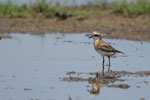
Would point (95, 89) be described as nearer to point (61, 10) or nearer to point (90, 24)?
point (90, 24)

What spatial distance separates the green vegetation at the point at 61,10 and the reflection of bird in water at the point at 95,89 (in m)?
8.95

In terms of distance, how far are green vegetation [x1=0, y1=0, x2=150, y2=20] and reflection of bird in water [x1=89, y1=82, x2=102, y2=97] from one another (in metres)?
8.95

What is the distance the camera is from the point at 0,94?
30.7 ft

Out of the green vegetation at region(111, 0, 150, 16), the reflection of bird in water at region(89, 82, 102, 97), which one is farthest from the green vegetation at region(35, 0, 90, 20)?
the reflection of bird in water at region(89, 82, 102, 97)

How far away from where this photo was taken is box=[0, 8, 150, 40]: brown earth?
58.5 ft

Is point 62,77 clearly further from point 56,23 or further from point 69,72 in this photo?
point 56,23

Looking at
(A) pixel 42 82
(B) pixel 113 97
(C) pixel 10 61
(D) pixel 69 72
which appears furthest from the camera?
(C) pixel 10 61

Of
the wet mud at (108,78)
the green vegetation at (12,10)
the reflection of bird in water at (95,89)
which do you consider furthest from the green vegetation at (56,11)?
the reflection of bird in water at (95,89)

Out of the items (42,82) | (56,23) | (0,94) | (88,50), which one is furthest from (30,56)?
(56,23)

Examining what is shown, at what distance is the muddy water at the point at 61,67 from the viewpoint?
9484 millimetres

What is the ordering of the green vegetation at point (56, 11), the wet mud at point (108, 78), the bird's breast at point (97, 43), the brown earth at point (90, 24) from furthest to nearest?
the green vegetation at point (56, 11) < the brown earth at point (90, 24) < the bird's breast at point (97, 43) < the wet mud at point (108, 78)

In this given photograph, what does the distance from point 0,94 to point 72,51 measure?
5.00m

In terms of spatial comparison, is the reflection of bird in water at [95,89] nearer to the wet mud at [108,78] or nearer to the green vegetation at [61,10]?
the wet mud at [108,78]

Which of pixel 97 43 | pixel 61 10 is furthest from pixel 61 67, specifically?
pixel 61 10
